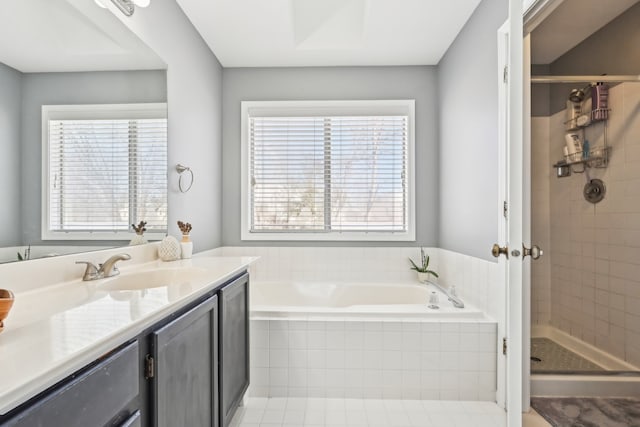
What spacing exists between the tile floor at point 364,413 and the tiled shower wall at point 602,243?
4.05 feet

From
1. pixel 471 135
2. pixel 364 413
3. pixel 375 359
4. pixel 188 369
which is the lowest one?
pixel 364 413

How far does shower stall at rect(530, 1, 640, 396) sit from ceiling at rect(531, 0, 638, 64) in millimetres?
53

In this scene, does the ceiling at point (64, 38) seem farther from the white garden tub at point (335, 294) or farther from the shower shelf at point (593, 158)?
→ the shower shelf at point (593, 158)

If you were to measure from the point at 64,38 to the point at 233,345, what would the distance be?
148 cm

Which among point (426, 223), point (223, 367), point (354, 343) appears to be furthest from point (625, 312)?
point (223, 367)

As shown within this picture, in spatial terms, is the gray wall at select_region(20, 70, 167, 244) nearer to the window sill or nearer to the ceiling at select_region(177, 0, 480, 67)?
the ceiling at select_region(177, 0, 480, 67)

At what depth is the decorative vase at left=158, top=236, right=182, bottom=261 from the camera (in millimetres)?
1832

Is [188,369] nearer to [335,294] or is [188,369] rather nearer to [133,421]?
[133,421]

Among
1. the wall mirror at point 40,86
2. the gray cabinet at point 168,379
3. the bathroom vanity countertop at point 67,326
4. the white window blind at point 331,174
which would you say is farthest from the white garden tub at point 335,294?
the bathroom vanity countertop at point 67,326

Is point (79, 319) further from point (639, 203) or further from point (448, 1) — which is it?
point (639, 203)

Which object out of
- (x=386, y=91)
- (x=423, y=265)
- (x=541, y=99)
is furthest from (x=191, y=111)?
(x=541, y=99)

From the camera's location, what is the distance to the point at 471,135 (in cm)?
230

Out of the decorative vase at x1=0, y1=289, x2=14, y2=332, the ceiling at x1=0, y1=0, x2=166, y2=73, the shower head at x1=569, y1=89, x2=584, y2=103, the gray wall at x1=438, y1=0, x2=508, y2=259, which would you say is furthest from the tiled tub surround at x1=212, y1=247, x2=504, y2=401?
the shower head at x1=569, y1=89, x2=584, y2=103

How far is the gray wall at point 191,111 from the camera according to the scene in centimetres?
191
